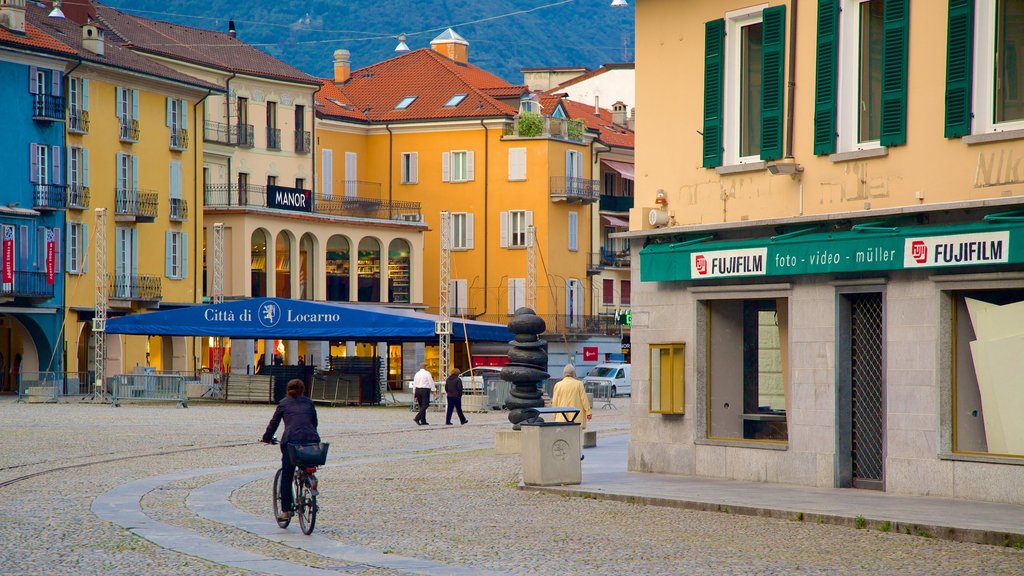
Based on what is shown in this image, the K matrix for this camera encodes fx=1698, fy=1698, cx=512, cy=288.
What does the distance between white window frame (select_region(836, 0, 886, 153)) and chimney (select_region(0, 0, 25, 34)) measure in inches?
1805

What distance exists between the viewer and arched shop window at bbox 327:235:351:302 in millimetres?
76438

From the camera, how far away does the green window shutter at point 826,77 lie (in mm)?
20078

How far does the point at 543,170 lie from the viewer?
8225 cm

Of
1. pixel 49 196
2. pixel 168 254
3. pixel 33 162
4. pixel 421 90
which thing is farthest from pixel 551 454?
pixel 421 90

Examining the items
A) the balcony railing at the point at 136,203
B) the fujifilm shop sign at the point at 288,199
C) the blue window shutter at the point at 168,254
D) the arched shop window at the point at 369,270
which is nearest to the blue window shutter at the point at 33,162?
the balcony railing at the point at 136,203

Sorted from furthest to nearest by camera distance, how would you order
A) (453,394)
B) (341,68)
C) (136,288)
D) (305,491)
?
(341,68), (136,288), (453,394), (305,491)

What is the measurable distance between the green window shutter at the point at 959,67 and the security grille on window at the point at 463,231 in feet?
214

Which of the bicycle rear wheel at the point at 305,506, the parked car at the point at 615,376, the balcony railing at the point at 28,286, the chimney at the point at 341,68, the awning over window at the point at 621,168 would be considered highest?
the chimney at the point at 341,68

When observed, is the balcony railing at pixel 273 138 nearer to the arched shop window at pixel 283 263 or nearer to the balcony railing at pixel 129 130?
the arched shop window at pixel 283 263

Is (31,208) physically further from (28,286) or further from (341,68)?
(341,68)

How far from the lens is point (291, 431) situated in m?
16.4

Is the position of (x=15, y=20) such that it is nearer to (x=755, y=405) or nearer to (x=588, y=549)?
(x=755, y=405)

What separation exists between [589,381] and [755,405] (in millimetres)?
43644

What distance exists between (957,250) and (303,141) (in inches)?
2479
